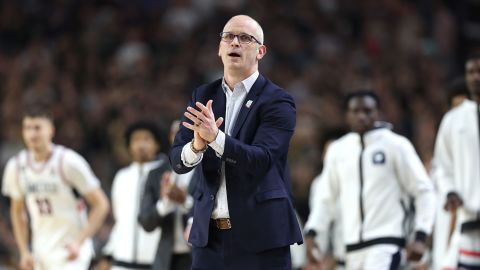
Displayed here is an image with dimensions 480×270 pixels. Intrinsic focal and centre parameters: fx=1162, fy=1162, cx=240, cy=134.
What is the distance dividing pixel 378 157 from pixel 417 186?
0.43 metres

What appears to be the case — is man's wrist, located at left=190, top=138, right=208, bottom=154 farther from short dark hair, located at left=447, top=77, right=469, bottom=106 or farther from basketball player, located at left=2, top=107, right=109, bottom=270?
short dark hair, located at left=447, top=77, right=469, bottom=106

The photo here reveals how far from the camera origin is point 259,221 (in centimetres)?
721

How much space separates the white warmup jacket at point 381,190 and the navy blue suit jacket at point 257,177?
269cm

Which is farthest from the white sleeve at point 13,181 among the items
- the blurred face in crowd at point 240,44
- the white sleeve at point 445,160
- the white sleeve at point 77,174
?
the blurred face in crowd at point 240,44

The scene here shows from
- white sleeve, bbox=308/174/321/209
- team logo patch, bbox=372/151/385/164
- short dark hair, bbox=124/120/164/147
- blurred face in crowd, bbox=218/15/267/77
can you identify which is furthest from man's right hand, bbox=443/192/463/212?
short dark hair, bbox=124/120/164/147

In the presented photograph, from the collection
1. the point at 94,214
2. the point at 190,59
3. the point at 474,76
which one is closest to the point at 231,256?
the point at 474,76

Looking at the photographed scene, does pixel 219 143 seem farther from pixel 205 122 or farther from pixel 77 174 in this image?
pixel 77 174

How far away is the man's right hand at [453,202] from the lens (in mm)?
9656

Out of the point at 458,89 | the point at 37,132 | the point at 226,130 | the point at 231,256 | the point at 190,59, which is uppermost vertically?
the point at 190,59

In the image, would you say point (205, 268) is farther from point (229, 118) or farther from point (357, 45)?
point (357, 45)

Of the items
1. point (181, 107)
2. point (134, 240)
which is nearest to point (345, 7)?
point (181, 107)

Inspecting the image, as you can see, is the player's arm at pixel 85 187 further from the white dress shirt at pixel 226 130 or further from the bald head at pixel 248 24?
the bald head at pixel 248 24

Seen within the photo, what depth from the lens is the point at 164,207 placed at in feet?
33.1

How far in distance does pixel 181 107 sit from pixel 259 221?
10081 mm
